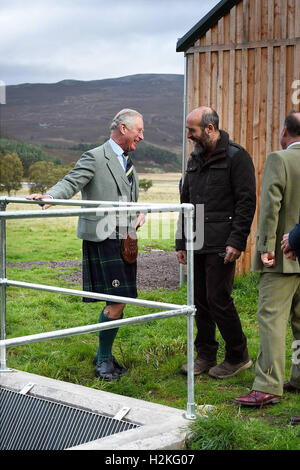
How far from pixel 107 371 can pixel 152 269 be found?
19.6 ft

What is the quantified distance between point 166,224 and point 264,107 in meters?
13.9

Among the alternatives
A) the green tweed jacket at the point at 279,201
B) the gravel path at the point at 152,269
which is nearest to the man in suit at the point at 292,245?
the green tweed jacket at the point at 279,201

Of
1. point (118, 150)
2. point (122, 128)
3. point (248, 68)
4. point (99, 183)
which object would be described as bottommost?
point (99, 183)

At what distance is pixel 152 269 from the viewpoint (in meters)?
10.8

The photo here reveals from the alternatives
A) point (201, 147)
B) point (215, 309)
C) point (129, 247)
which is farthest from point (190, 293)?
point (201, 147)

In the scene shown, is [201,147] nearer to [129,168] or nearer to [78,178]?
[129,168]

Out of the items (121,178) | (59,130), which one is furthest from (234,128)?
(59,130)

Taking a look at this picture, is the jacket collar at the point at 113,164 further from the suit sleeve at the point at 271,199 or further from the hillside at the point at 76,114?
the hillside at the point at 76,114

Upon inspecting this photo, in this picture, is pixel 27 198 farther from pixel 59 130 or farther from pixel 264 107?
pixel 59 130

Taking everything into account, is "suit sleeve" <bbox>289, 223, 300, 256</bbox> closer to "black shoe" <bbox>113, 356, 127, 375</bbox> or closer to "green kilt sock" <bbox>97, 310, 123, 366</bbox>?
"green kilt sock" <bbox>97, 310, 123, 366</bbox>

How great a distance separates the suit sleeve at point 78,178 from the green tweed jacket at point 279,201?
4.40 feet

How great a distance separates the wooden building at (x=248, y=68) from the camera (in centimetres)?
806

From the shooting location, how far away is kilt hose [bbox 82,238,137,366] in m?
4.80

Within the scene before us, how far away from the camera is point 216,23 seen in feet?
27.6
